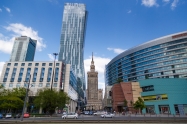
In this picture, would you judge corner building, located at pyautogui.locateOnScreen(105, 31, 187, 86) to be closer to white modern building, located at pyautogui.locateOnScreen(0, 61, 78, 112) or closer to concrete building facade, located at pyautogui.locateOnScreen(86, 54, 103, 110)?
white modern building, located at pyautogui.locateOnScreen(0, 61, 78, 112)

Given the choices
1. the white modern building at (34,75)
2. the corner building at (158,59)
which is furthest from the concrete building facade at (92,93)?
the white modern building at (34,75)

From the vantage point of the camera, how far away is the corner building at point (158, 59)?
88375 millimetres

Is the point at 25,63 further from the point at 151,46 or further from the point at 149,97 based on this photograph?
the point at 151,46

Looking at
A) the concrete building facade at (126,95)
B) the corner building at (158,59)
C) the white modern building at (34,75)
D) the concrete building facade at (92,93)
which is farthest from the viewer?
the concrete building facade at (92,93)

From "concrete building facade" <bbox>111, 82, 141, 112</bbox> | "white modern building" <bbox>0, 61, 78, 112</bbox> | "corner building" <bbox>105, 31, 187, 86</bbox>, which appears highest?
"corner building" <bbox>105, 31, 187, 86</bbox>

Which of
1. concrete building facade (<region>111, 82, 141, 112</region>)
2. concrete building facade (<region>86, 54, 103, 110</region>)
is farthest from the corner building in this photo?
concrete building facade (<region>86, 54, 103, 110</region>)

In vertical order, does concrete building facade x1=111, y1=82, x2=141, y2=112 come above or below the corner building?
below

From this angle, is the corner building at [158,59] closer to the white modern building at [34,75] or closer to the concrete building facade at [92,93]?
the white modern building at [34,75]

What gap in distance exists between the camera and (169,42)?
94500 millimetres

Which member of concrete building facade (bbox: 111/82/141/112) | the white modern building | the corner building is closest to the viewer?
concrete building facade (bbox: 111/82/141/112)

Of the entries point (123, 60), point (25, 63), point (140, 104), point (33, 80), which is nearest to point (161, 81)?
point (140, 104)

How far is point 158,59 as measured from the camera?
9744 cm

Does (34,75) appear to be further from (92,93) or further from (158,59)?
(92,93)

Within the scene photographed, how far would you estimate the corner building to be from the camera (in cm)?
8838
